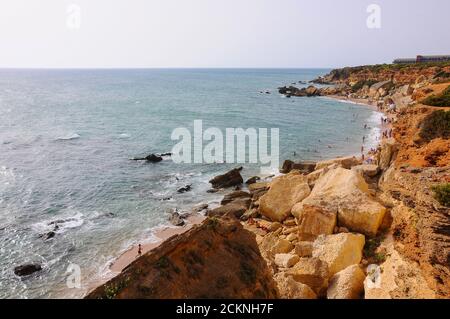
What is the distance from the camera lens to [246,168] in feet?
137

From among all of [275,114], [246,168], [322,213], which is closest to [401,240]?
[322,213]

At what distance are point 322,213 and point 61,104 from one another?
10037 cm

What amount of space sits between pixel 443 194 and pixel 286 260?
6880 mm

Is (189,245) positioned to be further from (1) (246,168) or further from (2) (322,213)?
(1) (246,168)

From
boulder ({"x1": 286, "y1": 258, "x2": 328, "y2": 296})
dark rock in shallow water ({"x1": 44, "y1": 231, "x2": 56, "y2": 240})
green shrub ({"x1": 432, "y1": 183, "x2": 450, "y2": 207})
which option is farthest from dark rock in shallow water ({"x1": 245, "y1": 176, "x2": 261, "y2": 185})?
green shrub ({"x1": 432, "y1": 183, "x2": 450, "y2": 207})

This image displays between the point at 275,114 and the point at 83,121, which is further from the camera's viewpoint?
the point at 275,114

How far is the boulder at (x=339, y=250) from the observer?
1446cm

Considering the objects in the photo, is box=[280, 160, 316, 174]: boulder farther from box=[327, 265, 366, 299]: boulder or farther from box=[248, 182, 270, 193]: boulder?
box=[327, 265, 366, 299]: boulder

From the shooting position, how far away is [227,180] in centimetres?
3653

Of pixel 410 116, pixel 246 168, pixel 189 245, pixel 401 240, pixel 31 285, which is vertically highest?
pixel 410 116

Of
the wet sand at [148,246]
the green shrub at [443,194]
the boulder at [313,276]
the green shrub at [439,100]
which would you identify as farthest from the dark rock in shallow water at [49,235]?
the green shrub at [439,100]

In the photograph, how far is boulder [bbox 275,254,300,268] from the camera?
49.6 ft

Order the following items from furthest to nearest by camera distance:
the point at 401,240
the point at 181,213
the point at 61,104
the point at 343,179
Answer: the point at 61,104, the point at 181,213, the point at 343,179, the point at 401,240

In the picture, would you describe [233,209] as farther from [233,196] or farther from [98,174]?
[98,174]
